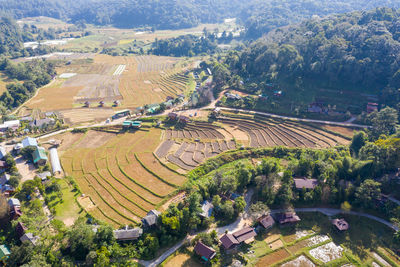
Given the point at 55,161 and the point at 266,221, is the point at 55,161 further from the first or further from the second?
the point at 266,221

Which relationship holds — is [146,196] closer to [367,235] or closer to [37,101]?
[367,235]

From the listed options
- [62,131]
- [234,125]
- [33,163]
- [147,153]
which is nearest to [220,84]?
[234,125]

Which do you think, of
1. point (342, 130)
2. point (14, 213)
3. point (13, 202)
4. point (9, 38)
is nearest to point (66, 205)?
point (14, 213)

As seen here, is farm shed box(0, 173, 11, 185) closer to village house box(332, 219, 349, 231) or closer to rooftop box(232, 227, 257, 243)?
rooftop box(232, 227, 257, 243)

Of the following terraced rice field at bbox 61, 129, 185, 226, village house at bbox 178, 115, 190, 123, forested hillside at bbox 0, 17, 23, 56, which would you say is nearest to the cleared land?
village house at bbox 178, 115, 190, 123

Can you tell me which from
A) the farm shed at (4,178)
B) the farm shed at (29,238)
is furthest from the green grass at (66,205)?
the farm shed at (4,178)
